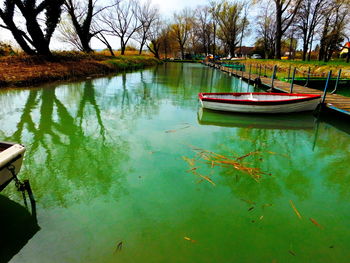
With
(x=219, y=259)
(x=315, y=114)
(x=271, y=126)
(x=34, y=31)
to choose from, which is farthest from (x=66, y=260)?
(x=34, y=31)

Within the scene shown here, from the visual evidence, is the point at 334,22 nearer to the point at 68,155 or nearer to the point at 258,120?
the point at 258,120

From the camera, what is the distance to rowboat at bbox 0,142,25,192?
284 centimetres

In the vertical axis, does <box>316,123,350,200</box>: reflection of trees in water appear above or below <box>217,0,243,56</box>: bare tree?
below

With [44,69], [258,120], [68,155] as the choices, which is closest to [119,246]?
[68,155]

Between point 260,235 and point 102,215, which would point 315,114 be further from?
point 102,215

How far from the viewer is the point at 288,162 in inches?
211

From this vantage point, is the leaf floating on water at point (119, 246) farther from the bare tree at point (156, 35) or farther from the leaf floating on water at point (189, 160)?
the bare tree at point (156, 35)

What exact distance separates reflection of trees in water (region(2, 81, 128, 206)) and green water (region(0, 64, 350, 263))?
0.09ft

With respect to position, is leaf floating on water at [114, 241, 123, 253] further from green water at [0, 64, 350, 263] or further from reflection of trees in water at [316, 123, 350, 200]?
reflection of trees in water at [316, 123, 350, 200]

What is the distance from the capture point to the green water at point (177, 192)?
290cm

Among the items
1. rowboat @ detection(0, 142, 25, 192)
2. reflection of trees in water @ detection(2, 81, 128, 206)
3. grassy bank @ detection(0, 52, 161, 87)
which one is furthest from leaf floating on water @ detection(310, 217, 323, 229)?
grassy bank @ detection(0, 52, 161, 87)

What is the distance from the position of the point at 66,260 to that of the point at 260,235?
2500 millimetres

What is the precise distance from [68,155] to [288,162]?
523 cm

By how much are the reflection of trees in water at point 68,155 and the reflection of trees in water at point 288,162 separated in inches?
96.3
